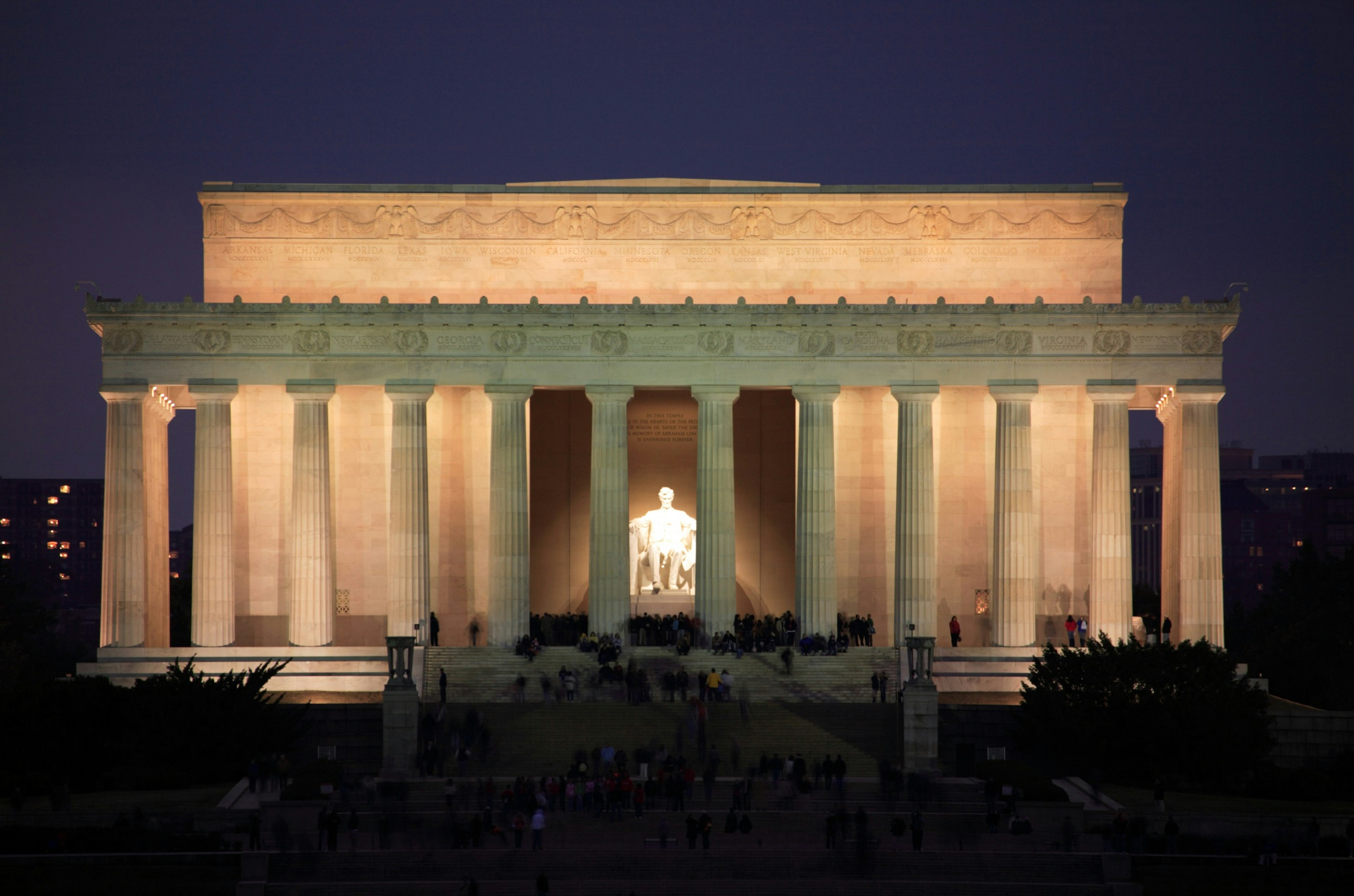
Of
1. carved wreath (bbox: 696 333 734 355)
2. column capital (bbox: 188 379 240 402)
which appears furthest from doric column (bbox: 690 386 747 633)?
column capital (bbox: 188 379 240 402)

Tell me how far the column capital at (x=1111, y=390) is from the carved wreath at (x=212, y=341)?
30995 millimetres

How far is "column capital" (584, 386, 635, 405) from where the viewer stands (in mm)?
59094

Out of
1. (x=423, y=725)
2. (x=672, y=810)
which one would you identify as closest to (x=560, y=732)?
(x=423, y=725)

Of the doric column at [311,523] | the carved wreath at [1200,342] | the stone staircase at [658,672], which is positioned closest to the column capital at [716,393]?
the stone staircase at [658,672]

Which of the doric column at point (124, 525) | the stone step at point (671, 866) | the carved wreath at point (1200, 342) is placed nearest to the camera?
the stone step at point (671, 866)

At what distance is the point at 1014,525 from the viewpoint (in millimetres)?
59000

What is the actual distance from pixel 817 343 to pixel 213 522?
22590 millimetres

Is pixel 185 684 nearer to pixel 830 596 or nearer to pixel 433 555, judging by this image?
pixel 433 555

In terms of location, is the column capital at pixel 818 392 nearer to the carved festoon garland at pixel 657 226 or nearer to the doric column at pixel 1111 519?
the carved festoon garland at pixel 657 226

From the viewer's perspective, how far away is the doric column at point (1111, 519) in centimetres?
5888

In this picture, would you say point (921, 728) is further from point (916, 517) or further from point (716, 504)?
point (716, 504)

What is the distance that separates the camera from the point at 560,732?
48750 mm

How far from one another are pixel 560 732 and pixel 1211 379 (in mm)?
26885

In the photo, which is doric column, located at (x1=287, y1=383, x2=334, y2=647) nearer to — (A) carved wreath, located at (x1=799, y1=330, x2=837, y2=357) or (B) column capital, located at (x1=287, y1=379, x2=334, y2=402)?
(B) column capital, located at (x1=287, y1=379, x2=334, y2=402)
